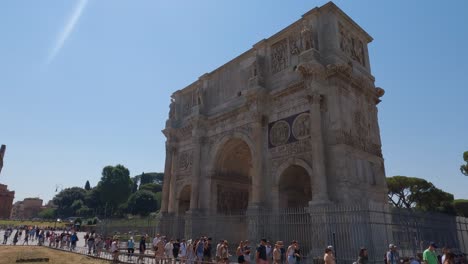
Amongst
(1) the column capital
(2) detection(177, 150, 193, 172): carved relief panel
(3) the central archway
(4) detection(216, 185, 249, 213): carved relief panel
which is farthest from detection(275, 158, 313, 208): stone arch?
(1) the column capital

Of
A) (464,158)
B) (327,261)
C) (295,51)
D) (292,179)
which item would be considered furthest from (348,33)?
(464,158)

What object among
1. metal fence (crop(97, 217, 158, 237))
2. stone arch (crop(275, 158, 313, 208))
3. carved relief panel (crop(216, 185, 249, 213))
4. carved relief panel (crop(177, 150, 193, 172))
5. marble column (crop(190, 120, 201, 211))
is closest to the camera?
stone arch (crop(275, 158, 313, 208))

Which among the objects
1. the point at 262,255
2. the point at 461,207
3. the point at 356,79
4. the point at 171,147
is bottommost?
the point at 262,255

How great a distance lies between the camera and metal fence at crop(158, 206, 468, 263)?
11680 mm

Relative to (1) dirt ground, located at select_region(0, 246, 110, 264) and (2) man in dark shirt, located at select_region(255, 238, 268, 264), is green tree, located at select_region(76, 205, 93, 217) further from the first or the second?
(2) man in dark shirt, located at select_region(255, 238, 268, 264)

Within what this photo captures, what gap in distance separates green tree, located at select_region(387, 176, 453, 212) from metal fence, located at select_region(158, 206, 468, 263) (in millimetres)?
25909

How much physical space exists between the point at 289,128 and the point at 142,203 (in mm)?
47853

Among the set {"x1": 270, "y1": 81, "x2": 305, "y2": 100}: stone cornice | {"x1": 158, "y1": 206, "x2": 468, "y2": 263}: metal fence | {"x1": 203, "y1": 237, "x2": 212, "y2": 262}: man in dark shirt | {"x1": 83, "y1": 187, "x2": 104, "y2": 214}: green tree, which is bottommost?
{"x1": 203, "y1": 237, "x2": 212, "y2": 262}: man in dark shirt

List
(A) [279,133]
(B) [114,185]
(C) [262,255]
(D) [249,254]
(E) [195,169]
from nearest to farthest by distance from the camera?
1. (C) [262,255]
2. (D) [249,254]
3. (A) [279,133]
4. (E) [195,169]
5. (B) [114,185]

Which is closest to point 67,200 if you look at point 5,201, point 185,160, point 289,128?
Answer: point 5,201

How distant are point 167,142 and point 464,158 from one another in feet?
88.5

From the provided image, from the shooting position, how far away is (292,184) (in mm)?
17375

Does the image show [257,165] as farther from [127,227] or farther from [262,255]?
[127,227]

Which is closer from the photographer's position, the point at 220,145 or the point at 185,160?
the point at 220,145
